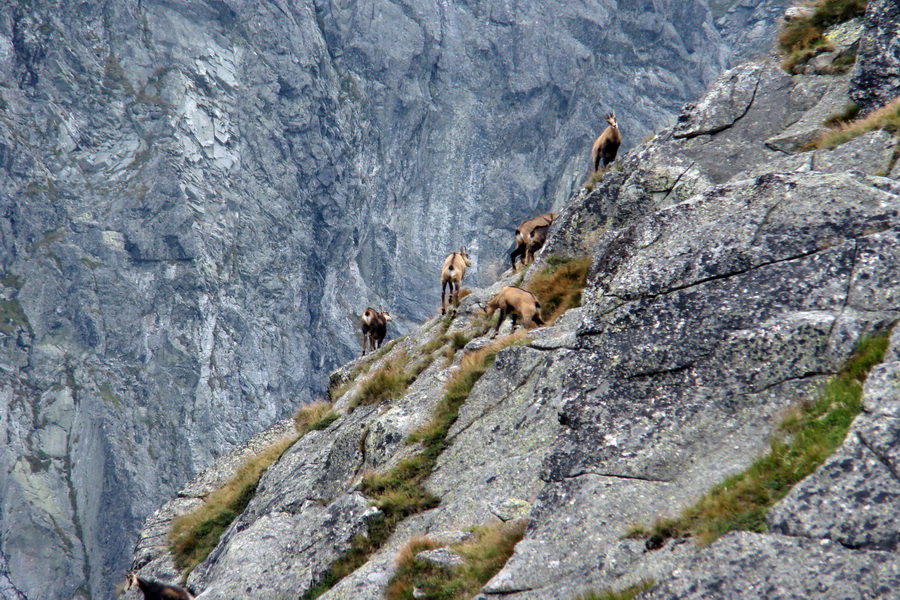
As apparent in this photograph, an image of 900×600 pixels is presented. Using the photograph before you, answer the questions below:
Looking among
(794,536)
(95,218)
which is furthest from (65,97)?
(794,536)

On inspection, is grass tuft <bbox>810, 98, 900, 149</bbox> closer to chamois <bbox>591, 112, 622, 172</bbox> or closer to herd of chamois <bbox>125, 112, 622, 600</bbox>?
herd of chamois <bbox>125, 112, 622, 600</bbox>

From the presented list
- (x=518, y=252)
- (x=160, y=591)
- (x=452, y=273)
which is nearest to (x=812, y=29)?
(x=518, y=252)

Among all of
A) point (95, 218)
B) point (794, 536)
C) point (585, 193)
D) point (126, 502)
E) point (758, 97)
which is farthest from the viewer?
point (95, 218)

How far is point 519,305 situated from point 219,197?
118 m

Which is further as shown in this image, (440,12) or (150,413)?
(440,12)

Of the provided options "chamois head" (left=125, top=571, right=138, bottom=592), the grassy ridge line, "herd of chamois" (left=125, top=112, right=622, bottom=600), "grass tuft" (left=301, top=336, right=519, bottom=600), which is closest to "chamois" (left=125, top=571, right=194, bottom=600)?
"herd of chamois" (left=125, top=112, right=622, bottom=600)

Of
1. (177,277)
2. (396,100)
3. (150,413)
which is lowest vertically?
(150,413)

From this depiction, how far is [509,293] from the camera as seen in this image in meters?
14.8

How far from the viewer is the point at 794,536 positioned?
16.6 ft

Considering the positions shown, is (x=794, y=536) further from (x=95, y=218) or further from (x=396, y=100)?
(x=396, y=100)

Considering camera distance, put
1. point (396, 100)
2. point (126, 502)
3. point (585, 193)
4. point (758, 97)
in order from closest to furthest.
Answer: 1. point (758, 97)
2. point (585, 193)
3. point (126, 502)
4. point (396, 100)

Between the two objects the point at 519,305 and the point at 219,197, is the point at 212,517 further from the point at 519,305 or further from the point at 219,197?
the point at 219,197

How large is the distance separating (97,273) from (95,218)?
9.29 metres

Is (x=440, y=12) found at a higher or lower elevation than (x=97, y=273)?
higher
